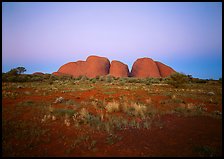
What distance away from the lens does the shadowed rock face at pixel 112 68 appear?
5653cm

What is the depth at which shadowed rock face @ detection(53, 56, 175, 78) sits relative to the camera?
56.5m

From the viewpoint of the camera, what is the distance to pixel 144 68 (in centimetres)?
5734

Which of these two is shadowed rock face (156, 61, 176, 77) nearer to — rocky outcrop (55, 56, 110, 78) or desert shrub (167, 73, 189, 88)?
rocky outcrop (55, 56, 110, 78)

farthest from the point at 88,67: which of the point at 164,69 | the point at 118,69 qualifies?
the point at 164,69

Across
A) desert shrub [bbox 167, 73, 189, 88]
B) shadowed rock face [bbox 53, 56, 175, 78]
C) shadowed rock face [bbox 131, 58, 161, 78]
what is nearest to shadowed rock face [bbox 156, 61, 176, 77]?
shadowed rock face [bbox 53, 56, 175, 78]

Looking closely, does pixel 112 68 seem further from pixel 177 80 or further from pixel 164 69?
pixel 177 80

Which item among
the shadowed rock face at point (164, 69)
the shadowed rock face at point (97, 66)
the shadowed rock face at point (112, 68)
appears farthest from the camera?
the shadowed rock face at point (164, 69)

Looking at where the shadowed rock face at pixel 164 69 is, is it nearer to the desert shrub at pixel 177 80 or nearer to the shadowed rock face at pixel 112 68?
the shadowed rock face at pixel 112 68

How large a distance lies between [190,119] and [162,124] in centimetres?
Result: 131

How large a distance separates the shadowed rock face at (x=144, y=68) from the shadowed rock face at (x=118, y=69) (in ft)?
9.57

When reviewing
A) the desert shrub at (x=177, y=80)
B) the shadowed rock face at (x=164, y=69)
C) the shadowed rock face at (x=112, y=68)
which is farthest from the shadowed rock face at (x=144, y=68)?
the desert shrub at (x=177, y=80)

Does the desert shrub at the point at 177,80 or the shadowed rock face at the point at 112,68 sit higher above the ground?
the shadowed rock face at the point at 112,68

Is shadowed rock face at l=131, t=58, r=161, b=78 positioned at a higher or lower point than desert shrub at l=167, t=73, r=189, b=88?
higher

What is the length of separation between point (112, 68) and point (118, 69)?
→ 235 centimetres
